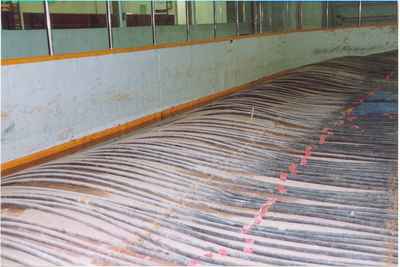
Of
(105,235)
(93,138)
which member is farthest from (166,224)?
(93,138)

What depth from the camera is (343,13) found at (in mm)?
19016

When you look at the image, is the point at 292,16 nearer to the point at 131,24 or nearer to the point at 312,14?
the point at 312,14

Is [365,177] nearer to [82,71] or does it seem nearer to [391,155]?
[391,155]

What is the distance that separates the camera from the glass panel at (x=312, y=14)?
17672 mm

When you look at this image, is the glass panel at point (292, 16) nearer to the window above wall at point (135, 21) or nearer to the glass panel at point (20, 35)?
the window above wall at point (135, 21)

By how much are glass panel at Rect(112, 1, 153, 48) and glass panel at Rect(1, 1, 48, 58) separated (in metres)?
1.78

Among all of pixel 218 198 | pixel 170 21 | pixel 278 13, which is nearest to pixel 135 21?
pixel 170 21

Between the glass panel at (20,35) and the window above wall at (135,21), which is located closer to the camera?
the glass panel at (20,35)

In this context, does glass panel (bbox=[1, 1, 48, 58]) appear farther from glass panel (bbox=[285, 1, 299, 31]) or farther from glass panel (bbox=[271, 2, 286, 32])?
glass panel (bbox=[285, 1, 299, 31])

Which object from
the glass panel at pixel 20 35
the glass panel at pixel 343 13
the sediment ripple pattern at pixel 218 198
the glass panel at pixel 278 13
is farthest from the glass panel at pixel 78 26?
the glass panel at pixel 343 13

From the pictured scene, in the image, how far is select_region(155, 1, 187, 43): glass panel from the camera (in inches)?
428

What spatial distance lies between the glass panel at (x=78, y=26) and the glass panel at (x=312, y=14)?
29.0 feet

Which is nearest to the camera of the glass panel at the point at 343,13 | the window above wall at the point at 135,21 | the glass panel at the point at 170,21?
the window above wall at the point at 135,21

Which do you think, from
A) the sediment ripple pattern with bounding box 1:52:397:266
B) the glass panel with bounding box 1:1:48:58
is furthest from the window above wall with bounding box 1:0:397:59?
the sediment ripple pattern with bounding box 1:52:397:266
